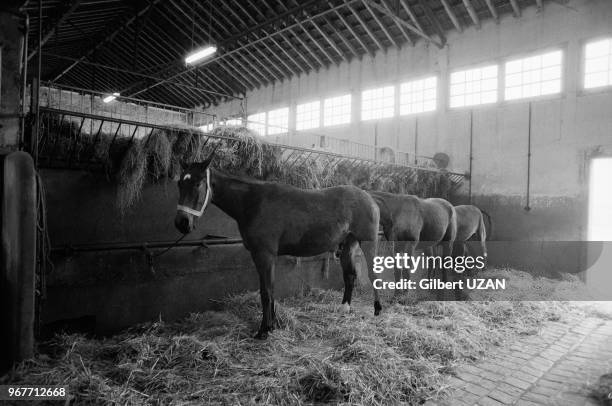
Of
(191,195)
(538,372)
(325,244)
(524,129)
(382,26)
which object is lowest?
(538,372)

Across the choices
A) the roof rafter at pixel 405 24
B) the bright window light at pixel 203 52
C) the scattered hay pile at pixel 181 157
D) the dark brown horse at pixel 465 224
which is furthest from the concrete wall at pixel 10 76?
the roof rafter at pixel 405 24

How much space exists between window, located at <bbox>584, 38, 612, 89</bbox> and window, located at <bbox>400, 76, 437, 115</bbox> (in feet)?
13.4

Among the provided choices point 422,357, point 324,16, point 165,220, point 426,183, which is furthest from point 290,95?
point 422,357

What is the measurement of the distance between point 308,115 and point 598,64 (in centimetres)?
1019

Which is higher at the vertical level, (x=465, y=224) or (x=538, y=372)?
(x=465, y=224)

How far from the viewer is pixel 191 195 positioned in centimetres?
358

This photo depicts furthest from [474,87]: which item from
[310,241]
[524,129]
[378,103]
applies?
[310,241]

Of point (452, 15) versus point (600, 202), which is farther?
point (452, 15)

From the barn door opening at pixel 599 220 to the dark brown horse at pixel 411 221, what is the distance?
4666 mm

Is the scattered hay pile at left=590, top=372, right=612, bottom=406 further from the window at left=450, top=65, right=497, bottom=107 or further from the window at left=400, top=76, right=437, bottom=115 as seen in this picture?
the window at left=400, top=76, right=437, bottom=115

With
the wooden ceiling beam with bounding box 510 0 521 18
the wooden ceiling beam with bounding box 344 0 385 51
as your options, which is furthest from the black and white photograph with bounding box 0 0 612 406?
the wooden ceiling beam with bounding box 344 0 385 51

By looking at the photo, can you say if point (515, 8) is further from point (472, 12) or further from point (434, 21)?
point (434, 21)

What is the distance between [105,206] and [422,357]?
388cm

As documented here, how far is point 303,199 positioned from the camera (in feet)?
13.9
